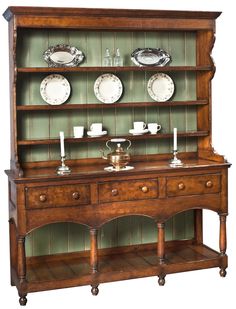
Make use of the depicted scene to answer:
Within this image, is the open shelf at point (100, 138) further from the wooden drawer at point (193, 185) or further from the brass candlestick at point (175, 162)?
the wooden drawer at point (193, 185)

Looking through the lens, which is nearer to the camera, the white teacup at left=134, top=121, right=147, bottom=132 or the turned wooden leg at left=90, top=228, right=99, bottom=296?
the turned wooden leg at left=90, top=228, right=99, bottom=296

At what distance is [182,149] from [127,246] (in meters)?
1.06

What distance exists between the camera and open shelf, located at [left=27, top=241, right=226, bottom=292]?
535cm

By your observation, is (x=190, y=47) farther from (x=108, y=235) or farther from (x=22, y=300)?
(x=22, y=300)

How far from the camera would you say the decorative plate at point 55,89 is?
567 cm

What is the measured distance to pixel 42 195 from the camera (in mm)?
5133

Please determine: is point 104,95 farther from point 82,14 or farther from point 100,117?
point 82,14

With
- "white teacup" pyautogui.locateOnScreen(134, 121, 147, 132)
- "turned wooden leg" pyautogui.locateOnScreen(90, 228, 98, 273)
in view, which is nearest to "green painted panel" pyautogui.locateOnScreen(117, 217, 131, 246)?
"turned wooden leg" pyautogui.locateOnScreen(90, 228, 98, 273)

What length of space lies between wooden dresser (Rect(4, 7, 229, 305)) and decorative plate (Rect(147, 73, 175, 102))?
2.3 inches

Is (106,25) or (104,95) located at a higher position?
(106,25)

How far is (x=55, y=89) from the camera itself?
18.7ft

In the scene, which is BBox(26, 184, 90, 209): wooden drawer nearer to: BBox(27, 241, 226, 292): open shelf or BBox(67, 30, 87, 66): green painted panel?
BBox(27, 241, 226, 292): open shelf

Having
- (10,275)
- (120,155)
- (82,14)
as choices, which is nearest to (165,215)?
(120,155)

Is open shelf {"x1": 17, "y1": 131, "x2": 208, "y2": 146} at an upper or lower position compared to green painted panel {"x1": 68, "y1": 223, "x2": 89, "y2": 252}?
upper
